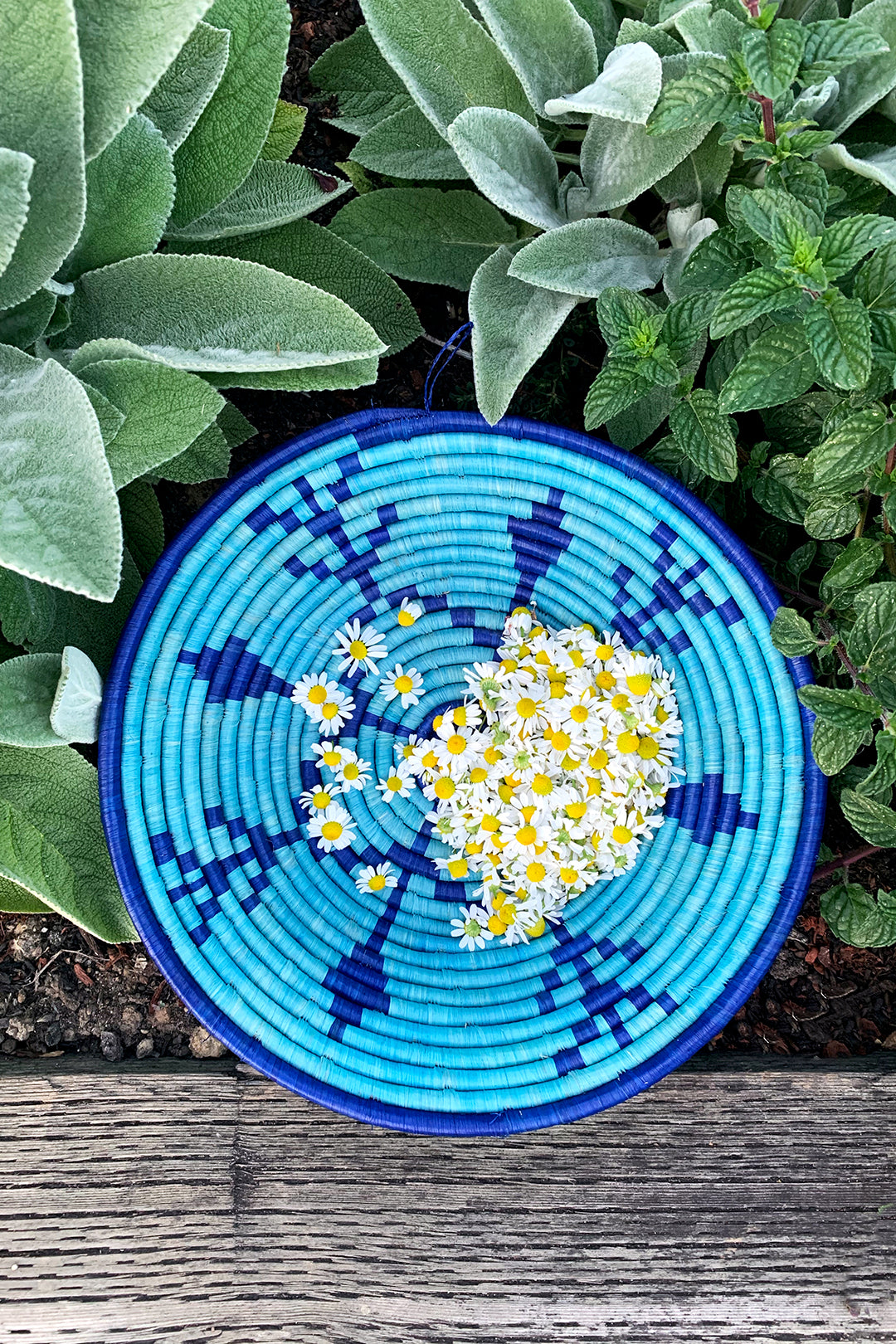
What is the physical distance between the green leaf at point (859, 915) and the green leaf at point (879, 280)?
0.59 meters

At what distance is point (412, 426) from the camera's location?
41.4 inches

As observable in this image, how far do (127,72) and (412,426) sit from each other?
1.28 feet

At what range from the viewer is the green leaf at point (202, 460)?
1.10 metres

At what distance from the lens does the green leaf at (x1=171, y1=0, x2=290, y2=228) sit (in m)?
0.95

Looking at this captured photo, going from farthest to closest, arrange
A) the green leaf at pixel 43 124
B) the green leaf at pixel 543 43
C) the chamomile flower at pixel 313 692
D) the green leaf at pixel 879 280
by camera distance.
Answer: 1. the chamomile flower at pixel 313 692
2. the green leaf at pixel 543 43
3. the green leaf at pixel 879 280
4. the green leaf at pixel 43 124

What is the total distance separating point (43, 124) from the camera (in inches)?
30.0

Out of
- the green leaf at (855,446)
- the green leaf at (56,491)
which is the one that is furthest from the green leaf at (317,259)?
the green leaf at (855,446)

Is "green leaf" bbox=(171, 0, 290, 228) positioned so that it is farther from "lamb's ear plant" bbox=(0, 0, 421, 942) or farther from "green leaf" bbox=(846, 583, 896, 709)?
"green leaf" bbox=(846, 583, 896, 709)

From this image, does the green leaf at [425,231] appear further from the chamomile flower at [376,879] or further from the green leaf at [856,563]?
the chamomile flower at [376,879]

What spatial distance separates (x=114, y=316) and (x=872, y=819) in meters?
0.83

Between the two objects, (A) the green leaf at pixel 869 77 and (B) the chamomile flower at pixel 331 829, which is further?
(B) the chamomile flower at pixel 331 829

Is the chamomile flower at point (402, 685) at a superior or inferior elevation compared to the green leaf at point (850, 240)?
inferior

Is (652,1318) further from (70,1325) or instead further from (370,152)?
(370,152)

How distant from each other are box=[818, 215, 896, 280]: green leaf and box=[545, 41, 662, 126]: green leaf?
0.19 meters
